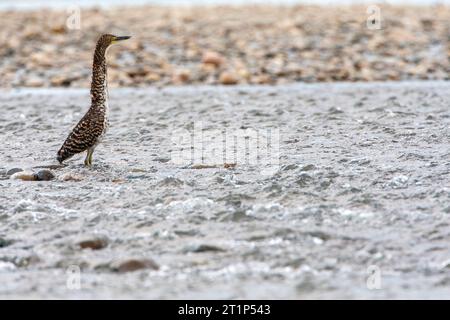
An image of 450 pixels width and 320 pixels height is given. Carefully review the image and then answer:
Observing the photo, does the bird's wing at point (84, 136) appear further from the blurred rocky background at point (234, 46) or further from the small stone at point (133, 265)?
the blurred rocky background at point (234, 46)

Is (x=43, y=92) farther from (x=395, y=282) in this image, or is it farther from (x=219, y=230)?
(x=395, y=282)

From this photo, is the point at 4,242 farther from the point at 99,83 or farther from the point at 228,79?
the point at 228,79

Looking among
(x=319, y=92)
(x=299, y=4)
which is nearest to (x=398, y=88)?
(x=319, y=92)

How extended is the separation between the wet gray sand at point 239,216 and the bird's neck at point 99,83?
63 cm

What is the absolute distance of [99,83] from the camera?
937cm

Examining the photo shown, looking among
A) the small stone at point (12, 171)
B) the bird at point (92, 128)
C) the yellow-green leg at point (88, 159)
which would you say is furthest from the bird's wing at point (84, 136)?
the small stone at point (12, 171)

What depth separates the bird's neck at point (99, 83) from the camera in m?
9.27

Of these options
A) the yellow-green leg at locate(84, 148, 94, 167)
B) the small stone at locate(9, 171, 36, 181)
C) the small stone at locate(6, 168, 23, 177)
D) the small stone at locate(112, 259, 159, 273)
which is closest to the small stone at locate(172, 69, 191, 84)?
the yellow-green leg at locate(84, 148, 94, 167)

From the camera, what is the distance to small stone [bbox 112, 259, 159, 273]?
6188 mm

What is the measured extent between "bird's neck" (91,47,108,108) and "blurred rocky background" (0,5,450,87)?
228 inches

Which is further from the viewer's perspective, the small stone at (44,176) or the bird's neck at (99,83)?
the bird's neck at (99,83)

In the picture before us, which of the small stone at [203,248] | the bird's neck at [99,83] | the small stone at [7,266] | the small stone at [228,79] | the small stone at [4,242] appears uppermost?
the bird's neck at [99,83]

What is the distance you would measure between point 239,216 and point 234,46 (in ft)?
37.9

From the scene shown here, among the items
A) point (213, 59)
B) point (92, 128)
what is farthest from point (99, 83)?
point (213, 59)
